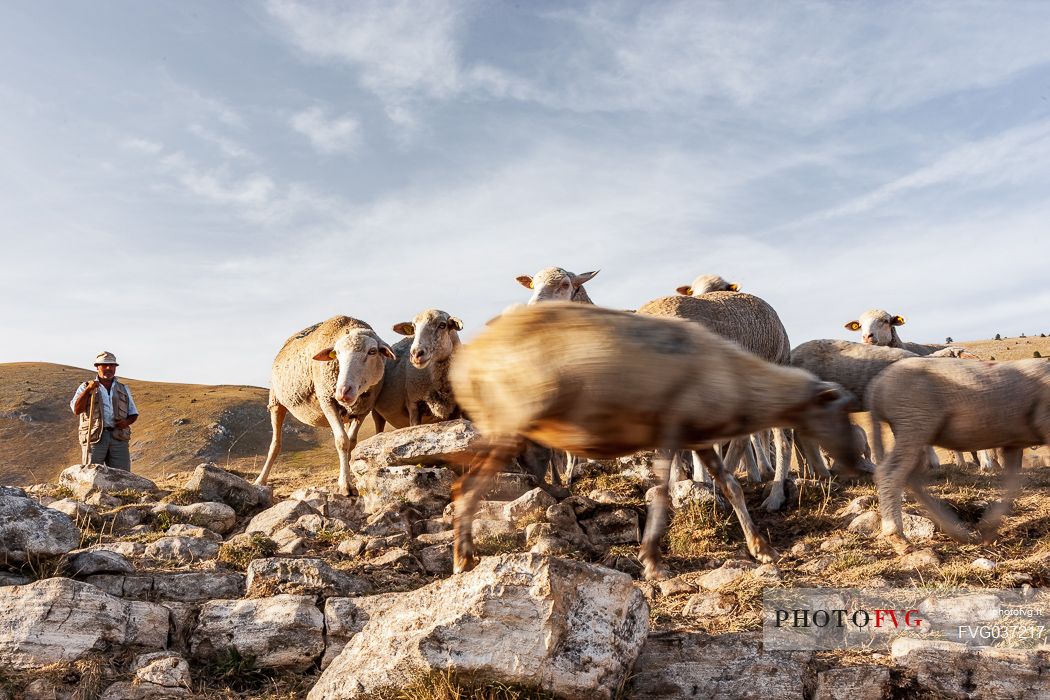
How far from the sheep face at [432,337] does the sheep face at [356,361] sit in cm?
105

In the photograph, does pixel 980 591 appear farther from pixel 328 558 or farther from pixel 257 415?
pixel 257 415

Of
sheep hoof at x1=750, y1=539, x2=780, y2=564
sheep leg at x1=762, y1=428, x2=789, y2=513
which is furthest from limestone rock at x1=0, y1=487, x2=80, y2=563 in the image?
sheep leg at x1=762, y1=428, x2=789, y2=513

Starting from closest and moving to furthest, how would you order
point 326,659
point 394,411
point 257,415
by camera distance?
point 326,659
point 394,411
point 257,415

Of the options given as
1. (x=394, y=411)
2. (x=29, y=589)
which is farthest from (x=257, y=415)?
(x=29, y=589)

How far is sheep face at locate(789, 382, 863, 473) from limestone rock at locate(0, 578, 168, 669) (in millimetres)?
5192

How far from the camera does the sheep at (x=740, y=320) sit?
10.9 m

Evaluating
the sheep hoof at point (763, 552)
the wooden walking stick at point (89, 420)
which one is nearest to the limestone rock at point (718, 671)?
the sheep hoof at point (763, 552)

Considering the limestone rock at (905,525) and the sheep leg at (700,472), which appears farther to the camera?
the sheep leg at (700,472)

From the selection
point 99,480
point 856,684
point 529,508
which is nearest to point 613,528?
point 529,508

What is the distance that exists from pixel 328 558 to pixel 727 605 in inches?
163

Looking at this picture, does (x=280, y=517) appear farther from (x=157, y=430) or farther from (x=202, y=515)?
(x=157, y=430)

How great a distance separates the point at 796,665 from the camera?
539 centimetres

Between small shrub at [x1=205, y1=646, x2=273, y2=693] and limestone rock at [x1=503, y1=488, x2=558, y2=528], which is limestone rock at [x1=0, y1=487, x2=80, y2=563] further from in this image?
limestone rock at [x1=503, y1=488, x2=558, y2=528]

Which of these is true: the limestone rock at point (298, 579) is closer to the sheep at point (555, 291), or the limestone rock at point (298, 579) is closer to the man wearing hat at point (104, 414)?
the sheep at point (555, 291)
